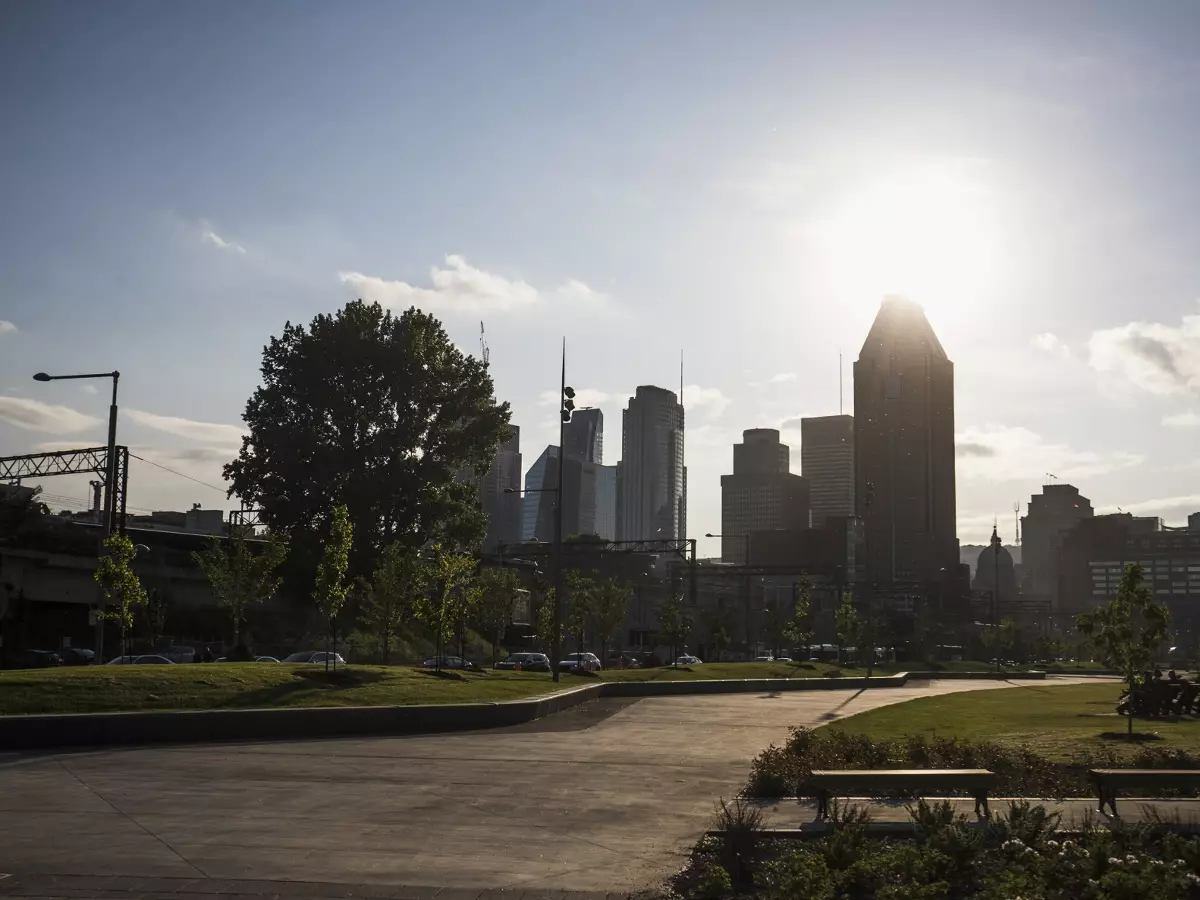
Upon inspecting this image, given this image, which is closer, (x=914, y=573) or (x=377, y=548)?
(x=377, y=548)

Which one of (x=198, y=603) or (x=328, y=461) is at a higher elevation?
(x=328, y=461)

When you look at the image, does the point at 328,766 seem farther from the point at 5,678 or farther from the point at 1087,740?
the point at 1087,740

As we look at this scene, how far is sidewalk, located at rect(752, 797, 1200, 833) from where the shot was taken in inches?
487

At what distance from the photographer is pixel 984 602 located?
6211 inches

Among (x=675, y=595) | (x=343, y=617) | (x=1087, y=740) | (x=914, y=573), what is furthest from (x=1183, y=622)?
(x=1087, y=740)

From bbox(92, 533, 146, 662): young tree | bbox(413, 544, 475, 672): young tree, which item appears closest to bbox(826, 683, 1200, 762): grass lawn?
bbox(413, 544, 475, 672): young tree

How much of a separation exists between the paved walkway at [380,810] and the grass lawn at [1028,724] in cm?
455

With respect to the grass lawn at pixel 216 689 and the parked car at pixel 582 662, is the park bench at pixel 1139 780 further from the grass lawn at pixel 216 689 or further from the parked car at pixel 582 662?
the parked car at pixel 582 662

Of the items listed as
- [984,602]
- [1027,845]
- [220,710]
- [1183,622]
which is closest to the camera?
→ [1027,845]

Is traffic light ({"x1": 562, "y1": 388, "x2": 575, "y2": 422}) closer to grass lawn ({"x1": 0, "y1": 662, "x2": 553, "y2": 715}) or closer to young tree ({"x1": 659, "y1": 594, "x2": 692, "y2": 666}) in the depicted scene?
grass lawn ({"x1": 0, "y1": 662, "x2": 553, "y2": 715})

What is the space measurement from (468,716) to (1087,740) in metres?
13.4

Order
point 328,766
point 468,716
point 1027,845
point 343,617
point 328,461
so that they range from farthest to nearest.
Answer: point 343,617 → point 328,461 → point 468,716 → point 328,766 → point 1027,845

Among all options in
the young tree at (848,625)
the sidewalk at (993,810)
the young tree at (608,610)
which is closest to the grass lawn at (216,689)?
the sidewalk at (993,810)

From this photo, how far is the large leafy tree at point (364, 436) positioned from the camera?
201 feet
